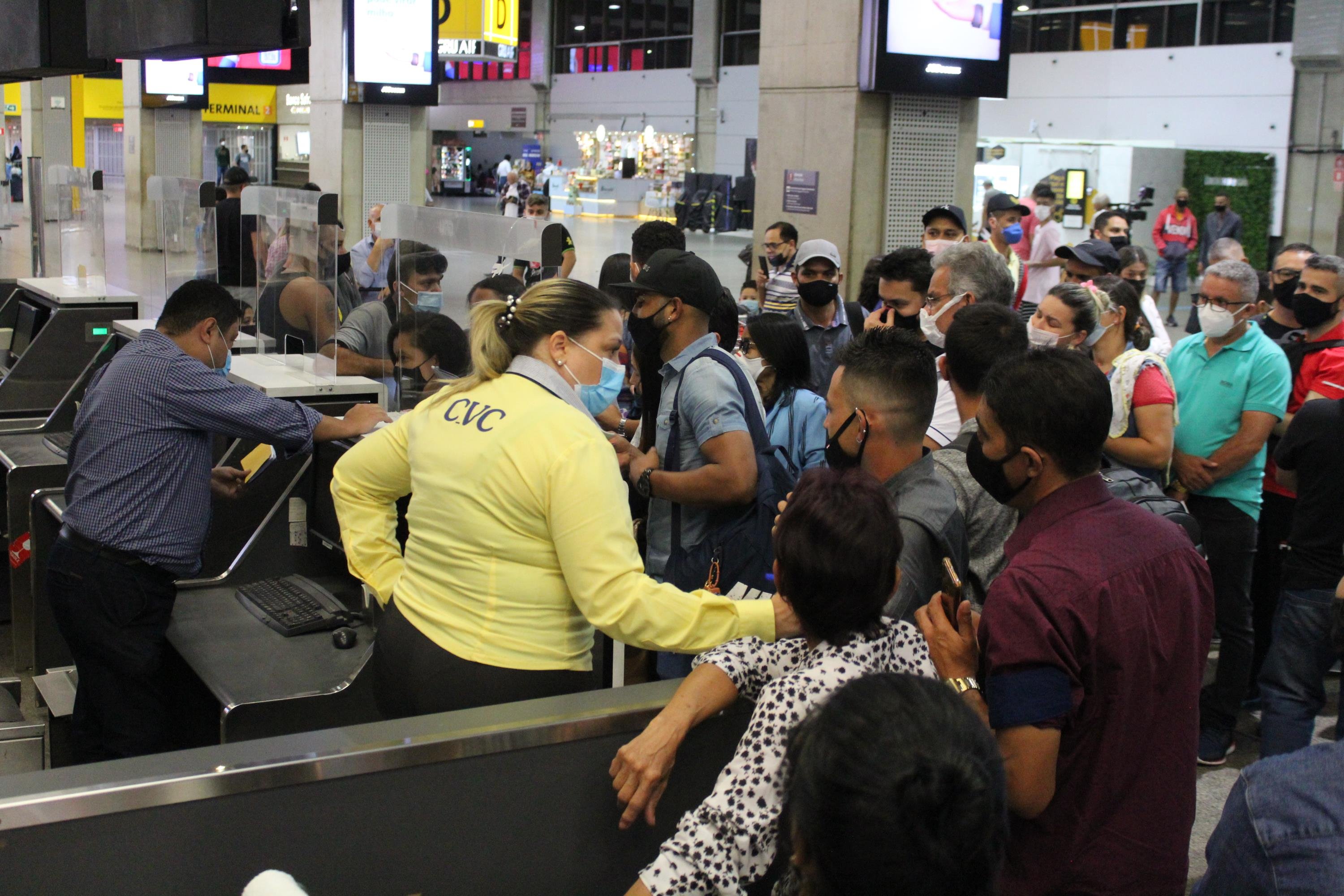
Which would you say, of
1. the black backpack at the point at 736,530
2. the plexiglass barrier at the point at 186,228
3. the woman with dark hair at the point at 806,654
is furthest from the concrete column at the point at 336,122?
the woman with dark hair at the point at 806,654

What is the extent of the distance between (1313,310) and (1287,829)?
377 centimetres

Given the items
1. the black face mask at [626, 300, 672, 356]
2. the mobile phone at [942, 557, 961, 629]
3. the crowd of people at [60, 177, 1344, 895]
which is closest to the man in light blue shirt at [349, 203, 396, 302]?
the black face mask at [626, 300, 672, 356]

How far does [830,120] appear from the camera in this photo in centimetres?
819

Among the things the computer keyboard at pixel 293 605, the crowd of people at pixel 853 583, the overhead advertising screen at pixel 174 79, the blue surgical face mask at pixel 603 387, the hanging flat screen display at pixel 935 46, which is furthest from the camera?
the overhead advertising screen at pixel 174 79

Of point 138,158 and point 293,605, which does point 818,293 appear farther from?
point 138,158

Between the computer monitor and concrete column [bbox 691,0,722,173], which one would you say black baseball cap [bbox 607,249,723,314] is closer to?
the computer monitor

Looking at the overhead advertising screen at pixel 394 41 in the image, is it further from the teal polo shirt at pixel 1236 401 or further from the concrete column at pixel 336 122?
the teal polo shirt at pixel 1236 401

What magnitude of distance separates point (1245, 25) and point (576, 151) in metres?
21.0

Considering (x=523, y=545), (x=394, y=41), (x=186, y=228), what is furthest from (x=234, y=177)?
(x=523, y=545)

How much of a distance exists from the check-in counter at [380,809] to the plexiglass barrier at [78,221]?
6.13m

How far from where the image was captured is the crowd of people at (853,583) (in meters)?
1.18

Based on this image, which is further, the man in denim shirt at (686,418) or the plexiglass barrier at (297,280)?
the plexiglass barrier at (297,280)

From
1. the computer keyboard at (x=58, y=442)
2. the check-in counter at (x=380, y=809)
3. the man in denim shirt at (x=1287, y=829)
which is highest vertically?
the man in denim shirt at (x=1287, y=829)

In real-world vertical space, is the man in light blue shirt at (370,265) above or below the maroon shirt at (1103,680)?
above
